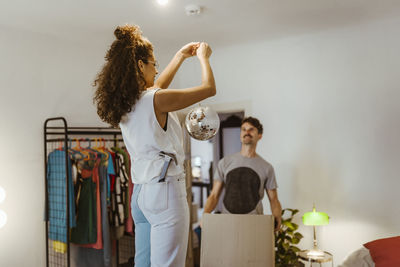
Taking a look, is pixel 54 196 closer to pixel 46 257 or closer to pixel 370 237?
pixel 46 257

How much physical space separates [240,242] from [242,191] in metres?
0.71

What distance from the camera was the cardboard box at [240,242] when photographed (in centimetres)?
203

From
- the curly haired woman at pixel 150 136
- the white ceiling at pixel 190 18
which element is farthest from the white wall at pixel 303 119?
the curly haired woman at pixel 150 136

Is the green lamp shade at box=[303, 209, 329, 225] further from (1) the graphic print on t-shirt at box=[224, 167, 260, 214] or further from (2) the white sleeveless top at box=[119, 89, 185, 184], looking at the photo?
(2) the white sleeveless top at box=[119, 89, 185, 184]

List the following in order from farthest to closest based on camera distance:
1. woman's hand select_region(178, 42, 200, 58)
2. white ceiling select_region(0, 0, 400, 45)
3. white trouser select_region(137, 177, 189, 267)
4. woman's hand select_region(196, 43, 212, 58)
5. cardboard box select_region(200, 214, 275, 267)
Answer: white ceiling select_region(0, 0, 400, 45), cardboard box select_region(200, 214, 275, 267), woman's hand select_region(178, 42, 200, 58), woman's hand select_region(196, 43, 212, 58), white trouser select_region(137, 177, 189, 267)

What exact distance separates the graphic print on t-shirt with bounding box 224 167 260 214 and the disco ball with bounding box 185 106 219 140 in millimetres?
1420

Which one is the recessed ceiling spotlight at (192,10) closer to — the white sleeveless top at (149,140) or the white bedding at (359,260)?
the white sleeveless top at (149,140)

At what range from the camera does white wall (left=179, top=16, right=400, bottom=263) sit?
2.92 metres

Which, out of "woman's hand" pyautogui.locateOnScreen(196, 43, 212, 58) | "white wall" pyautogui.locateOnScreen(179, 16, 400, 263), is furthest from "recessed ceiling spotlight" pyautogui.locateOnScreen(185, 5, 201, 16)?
"woman's hand" pyautogui.locateOnScreen(196, 43, 212, 58)

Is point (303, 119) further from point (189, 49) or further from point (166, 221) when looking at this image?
point (166, 221)

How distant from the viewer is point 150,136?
1227 millimetres

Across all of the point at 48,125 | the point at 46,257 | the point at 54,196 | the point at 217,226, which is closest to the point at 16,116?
the point at 48,125

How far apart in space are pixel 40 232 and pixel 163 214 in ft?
7.43

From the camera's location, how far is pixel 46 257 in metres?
2.94
